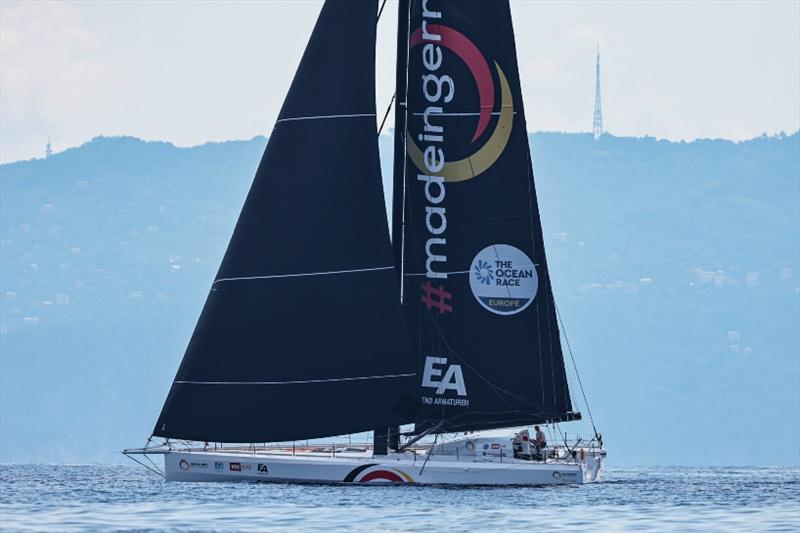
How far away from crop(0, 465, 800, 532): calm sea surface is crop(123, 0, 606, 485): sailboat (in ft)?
4.34

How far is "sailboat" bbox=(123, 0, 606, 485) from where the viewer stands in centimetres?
4850

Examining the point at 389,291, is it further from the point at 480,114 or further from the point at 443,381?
the point at 480,114

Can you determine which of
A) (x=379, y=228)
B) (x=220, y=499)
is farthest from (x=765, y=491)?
(x=220, y=499)

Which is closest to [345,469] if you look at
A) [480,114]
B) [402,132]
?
[402,132]

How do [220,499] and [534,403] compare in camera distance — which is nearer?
[220,499]

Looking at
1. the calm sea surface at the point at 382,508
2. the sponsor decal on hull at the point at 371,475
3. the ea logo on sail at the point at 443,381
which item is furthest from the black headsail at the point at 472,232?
the calm sea surface at the point at 382,508

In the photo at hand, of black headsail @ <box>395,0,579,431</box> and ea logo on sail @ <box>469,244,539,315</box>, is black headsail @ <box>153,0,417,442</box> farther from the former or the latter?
ea logo on sail @ <box>469,244,539,315</box>

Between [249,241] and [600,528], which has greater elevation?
[249,241]

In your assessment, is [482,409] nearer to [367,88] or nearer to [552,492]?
[552,492]

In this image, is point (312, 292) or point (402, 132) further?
point (402, 132)

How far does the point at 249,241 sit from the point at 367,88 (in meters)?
5.27

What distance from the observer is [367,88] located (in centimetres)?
4981

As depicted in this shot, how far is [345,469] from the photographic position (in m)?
48.4

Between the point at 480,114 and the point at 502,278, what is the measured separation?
4.70 metres
